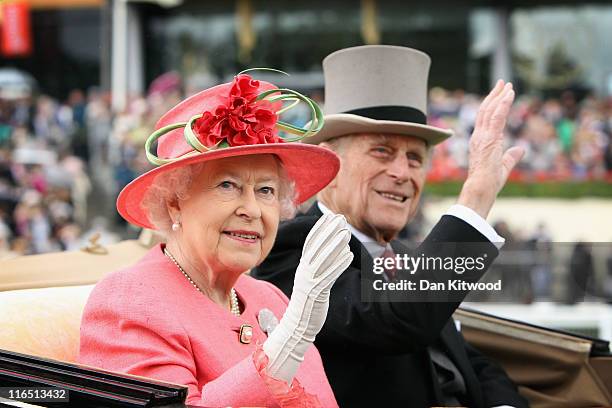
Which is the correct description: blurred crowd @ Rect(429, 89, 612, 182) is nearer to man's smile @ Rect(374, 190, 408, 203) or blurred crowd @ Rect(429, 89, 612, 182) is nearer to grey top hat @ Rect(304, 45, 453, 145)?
grey top hat @ Rect(304, 45, 453, 145)

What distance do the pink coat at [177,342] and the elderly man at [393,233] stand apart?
315 millimetres

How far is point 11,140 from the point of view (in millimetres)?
15797

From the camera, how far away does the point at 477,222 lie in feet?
8.27

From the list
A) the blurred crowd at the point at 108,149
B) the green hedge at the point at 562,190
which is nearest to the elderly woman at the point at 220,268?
the blurred crowd at the point at 108,149

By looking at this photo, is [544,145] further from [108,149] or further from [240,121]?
[240,121]

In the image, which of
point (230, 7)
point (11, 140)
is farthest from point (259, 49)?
point (11, 140)

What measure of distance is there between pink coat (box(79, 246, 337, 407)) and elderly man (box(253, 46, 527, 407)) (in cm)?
31

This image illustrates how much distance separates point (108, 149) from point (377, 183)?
13.1m

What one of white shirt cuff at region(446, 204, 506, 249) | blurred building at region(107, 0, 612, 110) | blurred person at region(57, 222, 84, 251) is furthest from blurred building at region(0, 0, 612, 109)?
white shirt cuff at region(446, 204, 506, 249)

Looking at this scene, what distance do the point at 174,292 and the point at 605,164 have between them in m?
15.5

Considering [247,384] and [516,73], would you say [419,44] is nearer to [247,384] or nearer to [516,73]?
[516,73]

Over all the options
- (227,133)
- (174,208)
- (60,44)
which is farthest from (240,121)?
(60,44)

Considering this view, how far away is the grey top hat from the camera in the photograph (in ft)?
10.2

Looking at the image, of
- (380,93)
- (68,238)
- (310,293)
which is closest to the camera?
(310,293)
